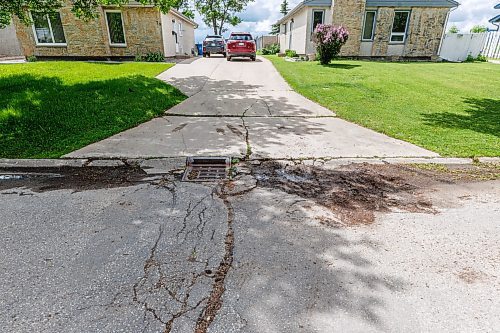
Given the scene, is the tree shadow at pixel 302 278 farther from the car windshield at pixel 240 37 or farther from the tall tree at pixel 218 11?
the tall tree at pixel 218 11

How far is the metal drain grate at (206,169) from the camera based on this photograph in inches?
149

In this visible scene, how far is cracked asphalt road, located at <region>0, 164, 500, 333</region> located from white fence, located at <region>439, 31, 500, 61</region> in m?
21.7

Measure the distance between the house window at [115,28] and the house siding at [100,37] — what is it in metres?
0.30

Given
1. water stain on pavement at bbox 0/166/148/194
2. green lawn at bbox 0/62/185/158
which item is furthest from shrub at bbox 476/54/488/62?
water stain on pavement at bbox 0/166/148/194

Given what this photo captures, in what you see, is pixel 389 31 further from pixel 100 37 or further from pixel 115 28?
pixel 100 37

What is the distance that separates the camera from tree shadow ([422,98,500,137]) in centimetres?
592

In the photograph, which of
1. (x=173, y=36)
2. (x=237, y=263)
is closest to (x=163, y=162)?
(x=237, y=263)

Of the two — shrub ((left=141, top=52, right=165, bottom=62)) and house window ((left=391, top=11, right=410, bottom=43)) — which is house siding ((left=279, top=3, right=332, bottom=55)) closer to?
house window ((left=391, top=11, right=410, bottom=43))

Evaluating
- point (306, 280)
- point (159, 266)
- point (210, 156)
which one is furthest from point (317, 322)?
point (210, 156)

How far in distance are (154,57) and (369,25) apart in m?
12.9

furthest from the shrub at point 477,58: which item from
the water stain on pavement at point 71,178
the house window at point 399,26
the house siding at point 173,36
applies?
the water stain on pavement at point 71,178

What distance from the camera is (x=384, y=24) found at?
1823 centimetres

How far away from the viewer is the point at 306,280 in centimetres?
216

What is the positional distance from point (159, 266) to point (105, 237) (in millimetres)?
676
